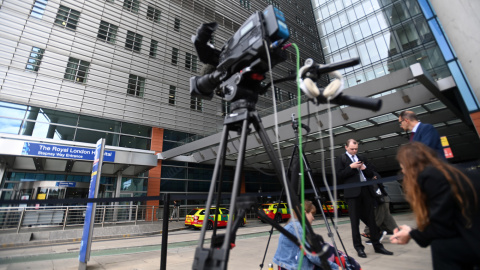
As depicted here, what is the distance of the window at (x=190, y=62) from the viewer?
18.4 m

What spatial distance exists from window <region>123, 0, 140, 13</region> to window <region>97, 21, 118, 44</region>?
2.03 meters

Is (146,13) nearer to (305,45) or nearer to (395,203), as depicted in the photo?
(305,45)

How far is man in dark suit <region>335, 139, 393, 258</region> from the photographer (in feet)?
10.6

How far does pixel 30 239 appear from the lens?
8180 mm

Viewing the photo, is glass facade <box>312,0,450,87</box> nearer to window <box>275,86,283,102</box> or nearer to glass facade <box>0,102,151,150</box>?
window <box>275,86,283,102</box>

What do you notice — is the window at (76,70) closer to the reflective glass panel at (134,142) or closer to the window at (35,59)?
the window at (35,59)

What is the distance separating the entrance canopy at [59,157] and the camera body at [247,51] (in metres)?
11.7

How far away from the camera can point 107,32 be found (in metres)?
15.2

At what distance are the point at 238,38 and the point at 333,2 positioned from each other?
2972 centimetres

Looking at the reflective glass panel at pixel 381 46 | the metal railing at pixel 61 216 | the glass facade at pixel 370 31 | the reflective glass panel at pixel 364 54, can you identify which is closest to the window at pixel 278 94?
the glass facade at pixel 370 31

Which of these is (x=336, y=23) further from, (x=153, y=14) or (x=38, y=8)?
(x=38, y=8)

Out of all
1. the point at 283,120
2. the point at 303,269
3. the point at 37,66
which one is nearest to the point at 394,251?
the point at 303,269

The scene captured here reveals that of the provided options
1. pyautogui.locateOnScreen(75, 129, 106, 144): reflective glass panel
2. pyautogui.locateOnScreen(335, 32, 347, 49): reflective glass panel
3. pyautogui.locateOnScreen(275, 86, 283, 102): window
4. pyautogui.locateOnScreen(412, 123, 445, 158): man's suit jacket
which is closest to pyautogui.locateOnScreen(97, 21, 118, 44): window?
pyautogui.locateOnScreen(75, 129, 106, 144): reflective glass panel

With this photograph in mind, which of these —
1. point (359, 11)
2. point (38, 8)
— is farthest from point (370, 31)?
point (38, 8)
